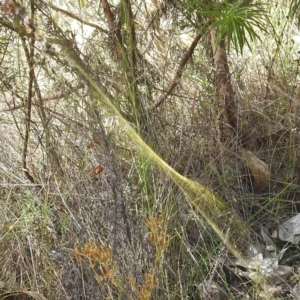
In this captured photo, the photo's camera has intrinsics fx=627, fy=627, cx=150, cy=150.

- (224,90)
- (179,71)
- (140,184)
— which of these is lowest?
(140,184)

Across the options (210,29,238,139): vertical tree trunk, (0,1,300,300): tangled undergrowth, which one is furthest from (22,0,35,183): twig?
(210,29,238,139): vertical tree trunk

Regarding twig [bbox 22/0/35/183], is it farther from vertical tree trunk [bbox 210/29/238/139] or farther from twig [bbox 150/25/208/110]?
vertical tree trunk [bbox 210/29/238/139]

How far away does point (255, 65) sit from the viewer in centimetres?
277

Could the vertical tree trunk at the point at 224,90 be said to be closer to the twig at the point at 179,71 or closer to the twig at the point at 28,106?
the twig at the point at 179,71

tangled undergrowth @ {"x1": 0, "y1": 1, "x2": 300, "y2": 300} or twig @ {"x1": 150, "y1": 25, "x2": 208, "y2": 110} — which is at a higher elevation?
twig @ {"x1": 150, "y1": 25, "x2": 208, "y2": 110}

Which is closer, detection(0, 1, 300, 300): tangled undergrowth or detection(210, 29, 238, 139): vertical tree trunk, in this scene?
detection(0, 1, 300, 300): tangled undergrowth

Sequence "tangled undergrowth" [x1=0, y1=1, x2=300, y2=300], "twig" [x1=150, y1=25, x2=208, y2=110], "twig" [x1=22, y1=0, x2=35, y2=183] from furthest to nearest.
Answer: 1. "twig" [x1=150, y1=25, x2=208, y2=110]
2. "twig" [x1=22, y1=0, x2=35, y2=183]
3. "tangled undergrowth" [x1=0, y1=1, x2=300, y2=300]

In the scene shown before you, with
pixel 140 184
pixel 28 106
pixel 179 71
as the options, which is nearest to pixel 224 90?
pixel 179 71

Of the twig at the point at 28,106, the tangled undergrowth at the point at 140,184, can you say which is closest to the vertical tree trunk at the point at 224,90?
the tangled undergrowth at the point at 140,184

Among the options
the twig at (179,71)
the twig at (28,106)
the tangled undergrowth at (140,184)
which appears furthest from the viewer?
the twig at (179,71)

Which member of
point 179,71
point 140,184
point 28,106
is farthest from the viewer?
point 179,71

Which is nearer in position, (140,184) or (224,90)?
(140,184)

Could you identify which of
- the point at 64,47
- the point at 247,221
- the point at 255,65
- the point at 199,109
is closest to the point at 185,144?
the point at 199,109

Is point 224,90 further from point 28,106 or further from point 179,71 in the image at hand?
point 28,106
